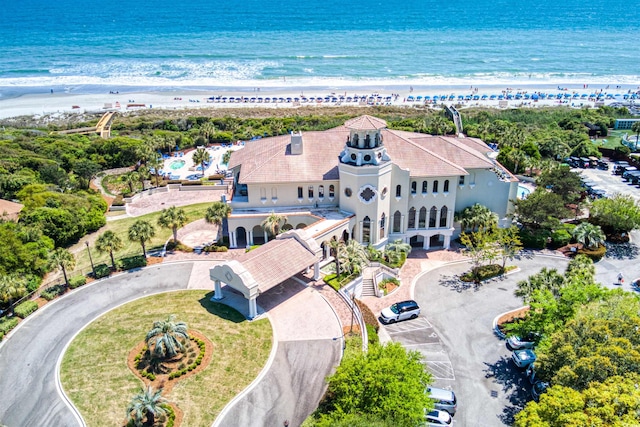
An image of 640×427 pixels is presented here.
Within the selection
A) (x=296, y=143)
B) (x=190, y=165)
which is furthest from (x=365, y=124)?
(x=190, y=165)

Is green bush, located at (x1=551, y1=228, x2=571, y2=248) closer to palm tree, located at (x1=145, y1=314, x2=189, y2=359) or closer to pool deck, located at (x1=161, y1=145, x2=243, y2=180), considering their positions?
palm tree, located at (x1=145, y1=314, x2=189, y2=359)

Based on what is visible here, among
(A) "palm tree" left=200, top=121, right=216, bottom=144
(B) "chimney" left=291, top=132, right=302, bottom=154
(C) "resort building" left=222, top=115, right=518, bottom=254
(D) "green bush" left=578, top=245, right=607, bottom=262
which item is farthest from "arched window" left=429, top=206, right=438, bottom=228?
(A) "palm tree" left=200, top=121, right=216, bottom=144

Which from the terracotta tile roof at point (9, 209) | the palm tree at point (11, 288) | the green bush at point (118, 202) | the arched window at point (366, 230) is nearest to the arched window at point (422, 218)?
the arched window at point (366, 230)

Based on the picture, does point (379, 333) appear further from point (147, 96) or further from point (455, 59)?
point (455, 59)

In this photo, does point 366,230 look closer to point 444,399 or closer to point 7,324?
point 444,399

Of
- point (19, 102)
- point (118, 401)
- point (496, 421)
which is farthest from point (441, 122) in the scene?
point (19, 102)
